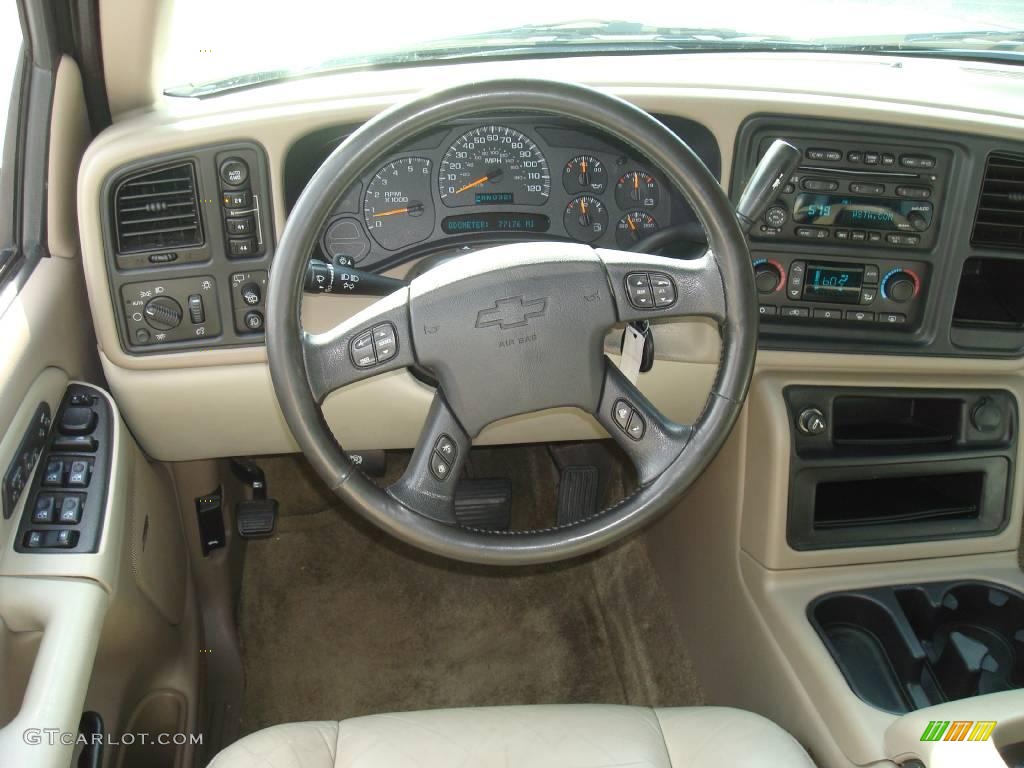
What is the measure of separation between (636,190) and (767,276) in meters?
0.29

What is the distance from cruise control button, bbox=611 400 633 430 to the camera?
1373 mm

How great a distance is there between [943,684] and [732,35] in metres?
1.29

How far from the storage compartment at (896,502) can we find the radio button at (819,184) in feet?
1.77

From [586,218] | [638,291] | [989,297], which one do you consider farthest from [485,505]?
[989,297]

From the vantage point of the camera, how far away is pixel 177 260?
169cm

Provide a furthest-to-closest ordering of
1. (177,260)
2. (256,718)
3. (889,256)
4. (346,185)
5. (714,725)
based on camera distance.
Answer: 1. (256,718)
2. (889,256)
3. (177,260)
4. (714,725)
5. (346,185)

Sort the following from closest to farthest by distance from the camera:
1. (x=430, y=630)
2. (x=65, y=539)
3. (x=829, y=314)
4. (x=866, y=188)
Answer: (x=65, y=539) → (x=866, y=188) → (x=829, y=314) → (x=430, y=630)

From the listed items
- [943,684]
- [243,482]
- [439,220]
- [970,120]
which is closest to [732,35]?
[970,120]

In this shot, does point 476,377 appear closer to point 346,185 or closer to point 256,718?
point 346,185

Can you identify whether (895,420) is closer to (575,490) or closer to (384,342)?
(575,490)

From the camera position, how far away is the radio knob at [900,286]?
1.83 metres

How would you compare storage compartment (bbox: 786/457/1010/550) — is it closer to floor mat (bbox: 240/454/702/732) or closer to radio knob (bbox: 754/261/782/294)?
radio knob (bbox: 754/261/782/294)

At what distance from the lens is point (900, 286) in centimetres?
183

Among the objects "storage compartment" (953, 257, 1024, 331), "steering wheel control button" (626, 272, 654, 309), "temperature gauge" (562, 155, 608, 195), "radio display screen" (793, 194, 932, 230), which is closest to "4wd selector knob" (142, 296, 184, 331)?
"temperature gauge" (562, 155, 608, 195)
